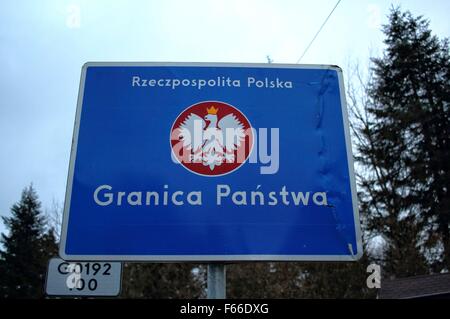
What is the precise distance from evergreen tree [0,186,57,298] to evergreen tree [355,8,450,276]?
20326mm

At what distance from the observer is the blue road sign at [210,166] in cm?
163

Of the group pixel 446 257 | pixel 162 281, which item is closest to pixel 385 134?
pixel 446 257

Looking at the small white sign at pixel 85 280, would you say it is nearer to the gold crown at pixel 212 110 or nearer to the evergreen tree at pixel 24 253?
the gold crown at pixel 212 110

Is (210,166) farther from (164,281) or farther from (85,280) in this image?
(164,281)

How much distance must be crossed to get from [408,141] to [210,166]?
21947 millimetres

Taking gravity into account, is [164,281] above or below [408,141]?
below

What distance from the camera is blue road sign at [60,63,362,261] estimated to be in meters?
1.63

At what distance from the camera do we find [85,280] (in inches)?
165

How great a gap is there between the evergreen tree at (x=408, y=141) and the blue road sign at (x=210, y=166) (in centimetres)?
1625

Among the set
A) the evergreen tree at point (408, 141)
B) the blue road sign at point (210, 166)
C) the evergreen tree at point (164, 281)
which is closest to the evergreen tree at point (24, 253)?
the evergreen tree at point (164, 281)

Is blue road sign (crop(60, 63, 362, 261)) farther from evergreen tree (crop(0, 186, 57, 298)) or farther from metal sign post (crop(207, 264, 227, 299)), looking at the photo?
evergreen tree (crop(0, 186, 57, 298))

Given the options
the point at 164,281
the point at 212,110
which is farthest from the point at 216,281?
the point at 164,281

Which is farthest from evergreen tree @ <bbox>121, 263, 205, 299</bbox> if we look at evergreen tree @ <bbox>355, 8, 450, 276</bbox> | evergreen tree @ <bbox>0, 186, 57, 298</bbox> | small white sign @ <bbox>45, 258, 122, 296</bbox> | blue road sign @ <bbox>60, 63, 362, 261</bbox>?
blue road sign @ <bbox>60, 63, 362, 261</bbox>
